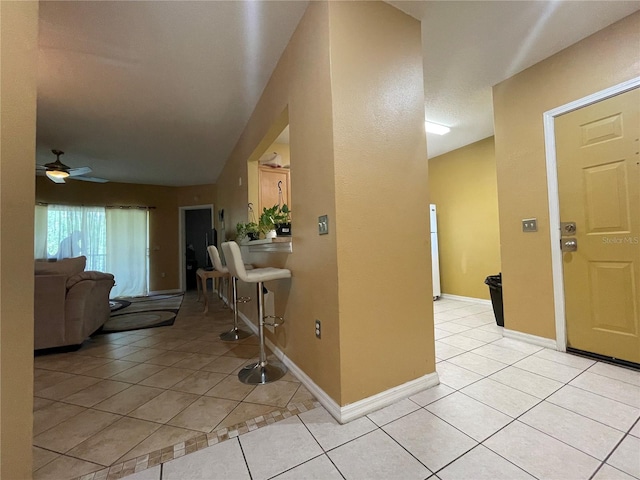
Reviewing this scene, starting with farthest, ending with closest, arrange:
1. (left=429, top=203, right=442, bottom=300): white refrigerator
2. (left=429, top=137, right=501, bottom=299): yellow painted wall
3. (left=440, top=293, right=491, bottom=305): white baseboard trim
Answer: (left=429, top=203, right=442, bottom=300): white refrigerator < (left=440, top=293, right=491, bottom=305): white baseboard trim < (left=429, top=137, right=501, bottom=299): yellow painted wall

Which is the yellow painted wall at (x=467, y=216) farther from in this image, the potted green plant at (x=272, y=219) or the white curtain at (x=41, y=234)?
the white curtain at (x=41, y=234)

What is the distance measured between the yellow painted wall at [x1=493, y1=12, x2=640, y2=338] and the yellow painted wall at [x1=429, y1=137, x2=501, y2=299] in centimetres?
136

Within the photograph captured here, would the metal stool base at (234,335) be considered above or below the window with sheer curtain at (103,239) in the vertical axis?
below

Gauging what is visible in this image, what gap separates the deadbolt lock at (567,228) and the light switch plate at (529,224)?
6.8 inches

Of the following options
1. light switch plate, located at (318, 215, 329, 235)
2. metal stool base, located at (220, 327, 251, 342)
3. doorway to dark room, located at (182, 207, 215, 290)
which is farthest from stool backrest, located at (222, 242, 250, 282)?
doorway to dark room, located at (182, 207, 215, 290)

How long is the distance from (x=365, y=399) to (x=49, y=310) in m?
3.05

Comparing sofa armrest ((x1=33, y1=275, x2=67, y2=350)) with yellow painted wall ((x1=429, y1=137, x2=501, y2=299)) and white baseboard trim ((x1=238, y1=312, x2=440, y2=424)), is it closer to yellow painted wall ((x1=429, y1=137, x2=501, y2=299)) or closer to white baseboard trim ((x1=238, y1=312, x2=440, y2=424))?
white baseboard trim ((x1=238, y1=312, x2=440, y2=424))

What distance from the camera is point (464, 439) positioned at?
A: 121cm

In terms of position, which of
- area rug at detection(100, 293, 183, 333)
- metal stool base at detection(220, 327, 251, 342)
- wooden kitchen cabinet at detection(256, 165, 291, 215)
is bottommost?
area rug at detection(100, 293, 183, 333)

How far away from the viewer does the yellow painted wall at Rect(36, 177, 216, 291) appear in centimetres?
577

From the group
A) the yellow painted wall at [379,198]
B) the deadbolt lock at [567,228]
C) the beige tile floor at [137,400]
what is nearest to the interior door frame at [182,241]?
the beige tile floor at [137,400]

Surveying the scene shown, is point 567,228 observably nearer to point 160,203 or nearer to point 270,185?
point 270,185

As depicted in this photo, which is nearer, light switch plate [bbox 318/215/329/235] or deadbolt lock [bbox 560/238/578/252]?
light switch plate [bbox 318/215/329/235]

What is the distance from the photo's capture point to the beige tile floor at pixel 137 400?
1230 millimetres
